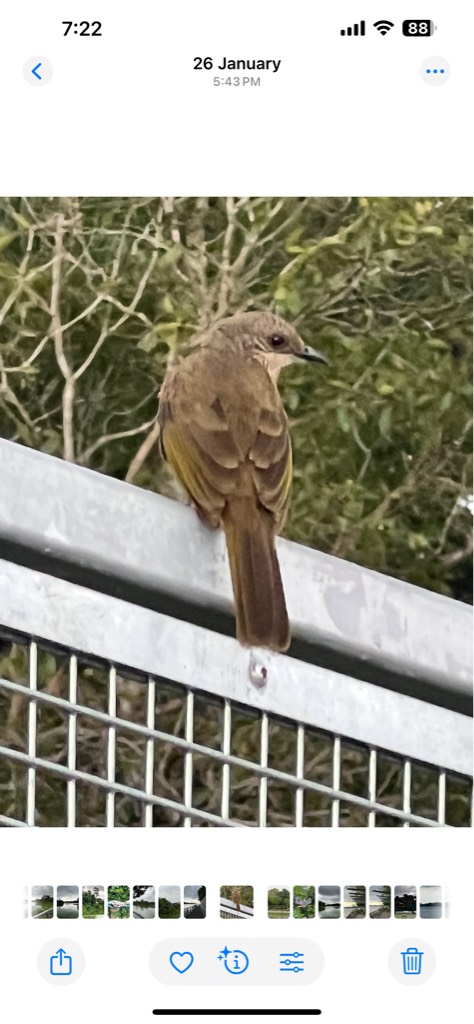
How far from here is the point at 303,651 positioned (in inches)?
53.0


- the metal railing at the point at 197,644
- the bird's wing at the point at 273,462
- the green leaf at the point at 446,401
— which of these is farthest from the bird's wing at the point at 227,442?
the green leaf at the point at 446,401

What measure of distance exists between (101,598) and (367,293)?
2.37 m
